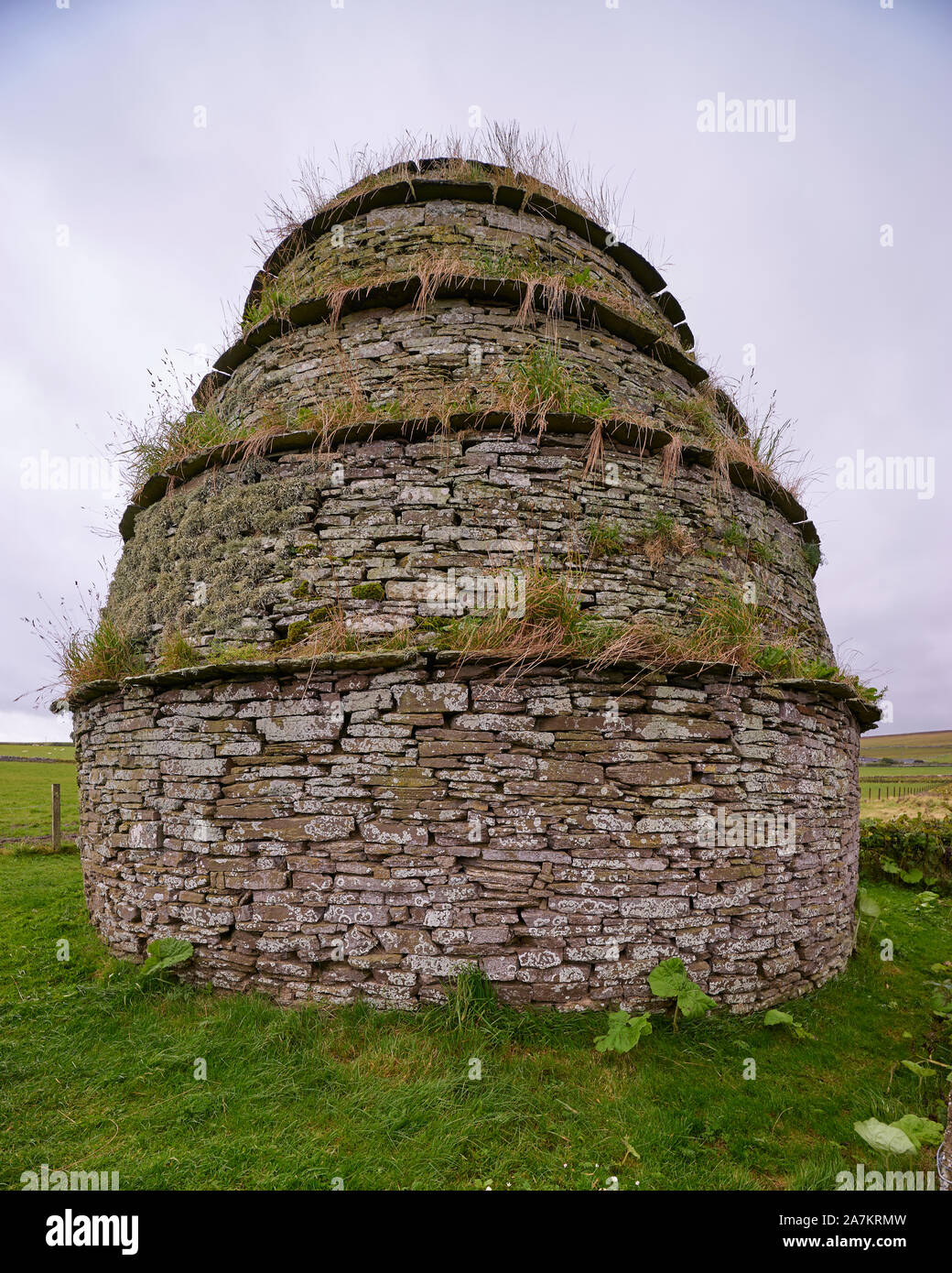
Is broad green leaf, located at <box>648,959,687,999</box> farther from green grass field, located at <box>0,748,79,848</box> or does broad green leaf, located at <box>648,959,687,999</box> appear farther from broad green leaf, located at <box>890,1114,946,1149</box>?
green grass field, located at <box>0,748,79,848</box>

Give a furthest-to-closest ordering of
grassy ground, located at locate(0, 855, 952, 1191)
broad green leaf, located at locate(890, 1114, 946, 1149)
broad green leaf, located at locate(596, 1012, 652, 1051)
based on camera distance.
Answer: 1. broad green leaf, located at locate(596, 1012, 652, 1051)
2. broad green leaf, located at locate(890, 1114, 946, 1149)
3. grassy ground, located at locate(0, 855, 952, 1191)

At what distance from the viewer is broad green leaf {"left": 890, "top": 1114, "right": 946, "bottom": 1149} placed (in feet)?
10.5

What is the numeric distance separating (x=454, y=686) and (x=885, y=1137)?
12.0 feet

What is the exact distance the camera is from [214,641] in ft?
16.8

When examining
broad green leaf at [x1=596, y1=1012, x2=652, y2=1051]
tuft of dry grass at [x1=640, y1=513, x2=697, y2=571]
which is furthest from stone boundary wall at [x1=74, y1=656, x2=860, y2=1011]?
tuft of dry grass at [x1=640, y1=513, x2=697, y2=571]

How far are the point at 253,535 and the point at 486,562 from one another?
2.29 meters

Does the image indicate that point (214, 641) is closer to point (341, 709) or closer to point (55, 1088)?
point (341, 709)

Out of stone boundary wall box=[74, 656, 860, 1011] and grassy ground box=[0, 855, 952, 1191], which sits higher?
stone boundary wall box=[74, 656, 860, 1011]

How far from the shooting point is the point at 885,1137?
312 cm

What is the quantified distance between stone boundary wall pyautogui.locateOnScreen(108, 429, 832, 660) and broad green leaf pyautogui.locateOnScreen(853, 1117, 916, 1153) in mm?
3598

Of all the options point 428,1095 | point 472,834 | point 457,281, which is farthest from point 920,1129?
point 457,281

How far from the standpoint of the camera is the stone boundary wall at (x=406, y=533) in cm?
491

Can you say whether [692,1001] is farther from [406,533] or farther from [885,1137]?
[406,533]

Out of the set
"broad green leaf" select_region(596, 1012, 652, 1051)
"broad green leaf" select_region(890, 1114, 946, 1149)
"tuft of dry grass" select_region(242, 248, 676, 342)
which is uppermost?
"tuft of dry grass" select_region(242, 248, 676, 342)
